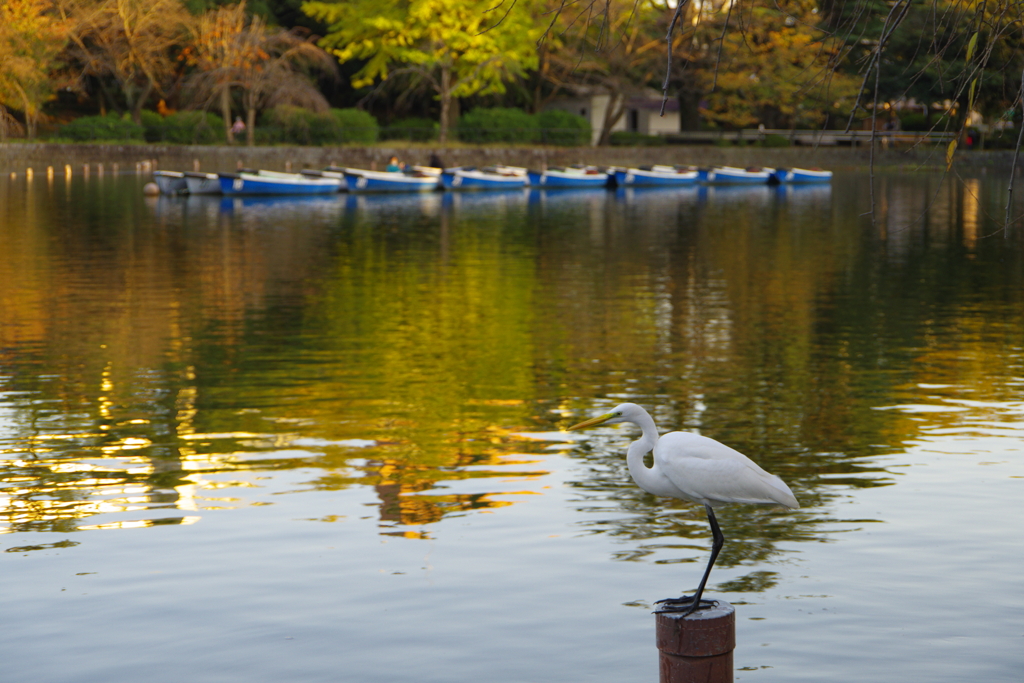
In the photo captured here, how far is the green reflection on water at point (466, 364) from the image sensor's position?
35.9 feet

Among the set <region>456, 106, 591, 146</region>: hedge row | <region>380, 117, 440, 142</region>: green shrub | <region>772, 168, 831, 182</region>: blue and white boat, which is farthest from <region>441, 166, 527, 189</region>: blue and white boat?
<region>772, 168, 831, 182</region>: blue and white boat

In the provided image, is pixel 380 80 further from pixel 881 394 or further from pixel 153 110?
pixel 881 394

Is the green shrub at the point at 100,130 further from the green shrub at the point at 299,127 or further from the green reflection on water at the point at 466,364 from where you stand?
the green reflection on water at the point at 466,364

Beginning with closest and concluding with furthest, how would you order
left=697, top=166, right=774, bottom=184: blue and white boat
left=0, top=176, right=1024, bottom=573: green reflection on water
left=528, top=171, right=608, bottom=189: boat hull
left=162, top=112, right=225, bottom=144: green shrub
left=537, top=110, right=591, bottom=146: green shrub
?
left=0, top=176, right=1024, bottom=573: green reflection on water
left=528, top=171, right=608, bottom=189: boat hull
left=162, top=112, right=225, bottom=144: green shrub
left=697, top=166, right=774, bottom=184: blue and white boat
left=537, top=110, right=591, bottom=146: green shrub

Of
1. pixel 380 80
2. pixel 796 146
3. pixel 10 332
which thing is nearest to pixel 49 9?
pixel 380 80

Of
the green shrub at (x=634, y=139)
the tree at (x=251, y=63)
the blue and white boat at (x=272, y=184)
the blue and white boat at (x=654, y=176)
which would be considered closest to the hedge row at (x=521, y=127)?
the green shrub at (x=634, y=139)

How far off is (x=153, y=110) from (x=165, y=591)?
3061 inches

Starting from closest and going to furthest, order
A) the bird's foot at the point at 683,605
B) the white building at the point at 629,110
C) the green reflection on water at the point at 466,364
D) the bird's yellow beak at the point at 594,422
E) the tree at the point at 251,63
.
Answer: the bird's foot at the point at 683,605
the bird's yellow beak at the point at 594,422
the green reflection on water at the point at 466,364
the tree at the point at 251,63
the white building at the point at 629,110

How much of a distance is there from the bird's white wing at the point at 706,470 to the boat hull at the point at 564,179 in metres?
61.3

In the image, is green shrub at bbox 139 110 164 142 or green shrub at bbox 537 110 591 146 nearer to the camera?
green shrub at bbox 139 110 164 142

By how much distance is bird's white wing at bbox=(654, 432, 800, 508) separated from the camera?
268 inches

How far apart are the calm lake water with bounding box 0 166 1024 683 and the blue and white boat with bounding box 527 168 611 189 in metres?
40.9

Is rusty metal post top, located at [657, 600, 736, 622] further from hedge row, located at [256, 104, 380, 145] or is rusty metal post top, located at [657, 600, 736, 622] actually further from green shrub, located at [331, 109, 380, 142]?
green shrub, located at [331, 109, 380, 142]

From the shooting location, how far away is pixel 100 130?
71812 mm
